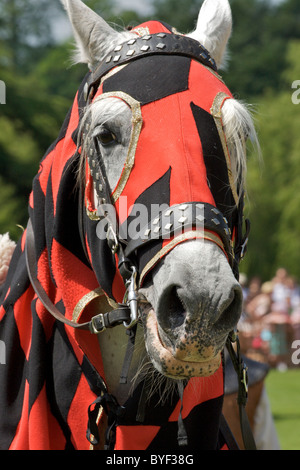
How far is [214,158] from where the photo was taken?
2.38 metres

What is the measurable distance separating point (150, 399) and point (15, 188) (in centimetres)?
1227

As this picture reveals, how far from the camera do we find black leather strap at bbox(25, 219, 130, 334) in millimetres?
2421

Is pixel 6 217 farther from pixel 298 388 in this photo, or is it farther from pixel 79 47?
pixel 79 47

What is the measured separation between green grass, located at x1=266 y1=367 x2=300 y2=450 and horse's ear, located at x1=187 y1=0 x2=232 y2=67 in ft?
15.9

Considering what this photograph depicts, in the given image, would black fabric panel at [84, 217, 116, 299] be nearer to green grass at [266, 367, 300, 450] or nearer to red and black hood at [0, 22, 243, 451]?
red and black hood at [0, 22, 243, 451]

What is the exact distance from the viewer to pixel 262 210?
30938mm

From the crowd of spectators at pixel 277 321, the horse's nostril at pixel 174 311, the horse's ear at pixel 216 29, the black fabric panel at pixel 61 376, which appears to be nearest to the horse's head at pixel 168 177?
the horse's nostril at pixel 174 311

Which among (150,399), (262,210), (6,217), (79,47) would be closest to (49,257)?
(150,399)

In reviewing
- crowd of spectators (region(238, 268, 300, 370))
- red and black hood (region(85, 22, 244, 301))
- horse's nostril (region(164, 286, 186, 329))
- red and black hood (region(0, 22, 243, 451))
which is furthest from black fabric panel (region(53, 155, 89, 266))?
crowd of spectators (region(238, 268, 300, 370))

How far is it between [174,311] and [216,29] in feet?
4.55

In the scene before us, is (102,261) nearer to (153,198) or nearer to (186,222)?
(153,198)

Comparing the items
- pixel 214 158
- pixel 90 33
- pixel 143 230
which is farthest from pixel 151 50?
pixel 143 230

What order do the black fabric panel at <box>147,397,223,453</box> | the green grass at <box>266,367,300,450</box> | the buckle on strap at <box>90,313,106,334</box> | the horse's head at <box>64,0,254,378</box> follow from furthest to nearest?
the green grass at <box>266,367,300,450</box>, the black fabric panel at <box>147,397,223,453</box>, the buckle on strap at <box>90,313,106,334</box>, the horse's head at <box>64,0,254,378</box>

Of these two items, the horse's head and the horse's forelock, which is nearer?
the horse's head
